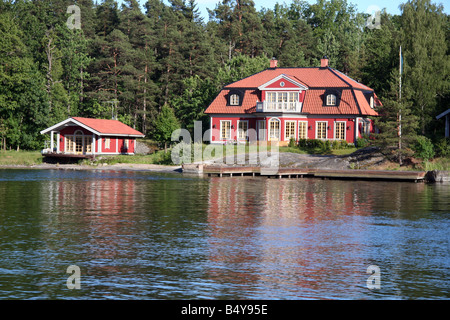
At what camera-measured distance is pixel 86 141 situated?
68438 millimetres

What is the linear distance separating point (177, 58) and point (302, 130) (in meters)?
28.9

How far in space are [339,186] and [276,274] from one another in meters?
29.6

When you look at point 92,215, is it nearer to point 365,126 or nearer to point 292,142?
point 292,142

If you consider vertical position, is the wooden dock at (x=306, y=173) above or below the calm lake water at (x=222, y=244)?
above

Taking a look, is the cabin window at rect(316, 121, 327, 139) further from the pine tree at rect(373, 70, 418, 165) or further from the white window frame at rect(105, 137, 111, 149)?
the white window frame at rect(105, 137, 111, 149)

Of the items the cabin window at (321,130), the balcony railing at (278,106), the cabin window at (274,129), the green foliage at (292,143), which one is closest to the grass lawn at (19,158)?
the balcony railing at (278,106)

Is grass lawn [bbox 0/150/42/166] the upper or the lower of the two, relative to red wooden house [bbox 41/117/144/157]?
lower

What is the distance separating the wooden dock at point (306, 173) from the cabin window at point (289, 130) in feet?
34.4

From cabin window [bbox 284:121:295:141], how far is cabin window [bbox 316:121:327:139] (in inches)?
104

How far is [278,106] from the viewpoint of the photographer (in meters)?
65.6

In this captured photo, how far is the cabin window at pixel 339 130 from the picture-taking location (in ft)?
210

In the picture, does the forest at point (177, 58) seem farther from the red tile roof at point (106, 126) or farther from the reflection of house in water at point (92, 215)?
the reflection of house in water at point (92, 215)

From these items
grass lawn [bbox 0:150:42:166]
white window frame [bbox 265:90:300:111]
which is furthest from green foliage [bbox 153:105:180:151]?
grass lawn [bbox 0:150:42:166]

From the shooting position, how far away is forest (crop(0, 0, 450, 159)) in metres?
57.4
